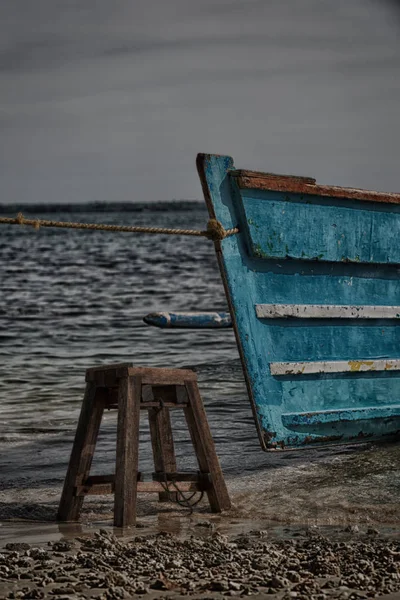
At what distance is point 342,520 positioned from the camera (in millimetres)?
6129

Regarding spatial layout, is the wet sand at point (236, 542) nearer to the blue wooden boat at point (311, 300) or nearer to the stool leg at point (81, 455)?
the stool leg at point (81, 455)

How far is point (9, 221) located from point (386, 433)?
3.63 m

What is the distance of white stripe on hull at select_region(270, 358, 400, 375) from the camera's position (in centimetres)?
684

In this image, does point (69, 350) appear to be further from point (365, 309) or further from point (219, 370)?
point (365, 309)

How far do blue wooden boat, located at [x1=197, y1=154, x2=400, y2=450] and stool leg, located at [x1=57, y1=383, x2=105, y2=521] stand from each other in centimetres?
112

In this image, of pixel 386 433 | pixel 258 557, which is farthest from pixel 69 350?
pixel 258 557

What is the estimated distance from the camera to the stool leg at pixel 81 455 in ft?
19.9

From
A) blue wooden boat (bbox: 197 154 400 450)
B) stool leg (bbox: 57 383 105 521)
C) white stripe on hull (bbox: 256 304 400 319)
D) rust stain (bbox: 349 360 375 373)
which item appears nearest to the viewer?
stool leg (bbox: 57 383 105 521)

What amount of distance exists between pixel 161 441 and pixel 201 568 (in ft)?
6.45

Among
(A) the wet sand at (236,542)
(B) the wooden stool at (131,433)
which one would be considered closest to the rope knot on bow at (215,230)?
(B) the wooden stool at (131,433)

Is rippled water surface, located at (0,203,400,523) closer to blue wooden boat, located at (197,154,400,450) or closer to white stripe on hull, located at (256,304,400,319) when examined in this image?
blue wooden boat, located at (197,154,400,450)

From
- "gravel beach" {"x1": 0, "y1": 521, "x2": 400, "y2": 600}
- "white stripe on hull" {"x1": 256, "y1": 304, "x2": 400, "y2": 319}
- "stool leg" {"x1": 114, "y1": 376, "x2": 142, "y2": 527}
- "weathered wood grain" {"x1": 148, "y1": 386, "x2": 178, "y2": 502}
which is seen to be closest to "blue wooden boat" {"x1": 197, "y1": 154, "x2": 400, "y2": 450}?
"white stripe on hull" {"x1": 256, "y1": 304, "x2": 400, "y2": 319}

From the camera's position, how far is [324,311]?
718 cm

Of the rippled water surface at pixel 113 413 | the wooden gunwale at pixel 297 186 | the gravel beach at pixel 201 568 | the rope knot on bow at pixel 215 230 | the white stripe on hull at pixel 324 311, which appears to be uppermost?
the wooden gunwale at pixel 297 186
